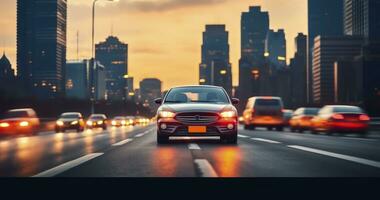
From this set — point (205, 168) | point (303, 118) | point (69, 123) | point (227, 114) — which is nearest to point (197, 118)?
point (227, 114)

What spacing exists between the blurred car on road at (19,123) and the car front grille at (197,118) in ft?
59.7

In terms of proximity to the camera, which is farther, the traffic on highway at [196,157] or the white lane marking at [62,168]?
the traffic on highway at [196,157]

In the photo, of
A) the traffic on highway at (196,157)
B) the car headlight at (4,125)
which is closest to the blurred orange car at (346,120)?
the traffic on highway at (196,157)

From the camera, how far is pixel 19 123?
101ft

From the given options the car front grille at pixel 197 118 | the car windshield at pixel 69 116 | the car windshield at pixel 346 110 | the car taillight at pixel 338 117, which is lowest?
the car windshield at pixel 69 116

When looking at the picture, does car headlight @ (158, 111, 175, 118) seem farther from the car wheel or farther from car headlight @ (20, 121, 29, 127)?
car headlight @ (20, 121, 29, 127)

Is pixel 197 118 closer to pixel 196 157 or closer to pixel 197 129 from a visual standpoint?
→ pixel 197 129

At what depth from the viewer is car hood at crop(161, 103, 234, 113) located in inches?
591

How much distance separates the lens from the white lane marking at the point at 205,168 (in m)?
7.86

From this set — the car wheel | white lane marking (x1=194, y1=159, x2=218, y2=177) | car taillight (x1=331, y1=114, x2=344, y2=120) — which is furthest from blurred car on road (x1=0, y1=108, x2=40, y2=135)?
white lane marking (x1=194, y1=159, x2=218, y2=177)

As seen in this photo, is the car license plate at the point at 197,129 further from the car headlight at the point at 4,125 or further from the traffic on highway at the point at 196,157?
the car headlight at the point at 4,125

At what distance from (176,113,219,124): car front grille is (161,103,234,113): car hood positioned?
12 centimetres
